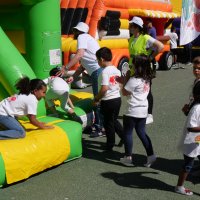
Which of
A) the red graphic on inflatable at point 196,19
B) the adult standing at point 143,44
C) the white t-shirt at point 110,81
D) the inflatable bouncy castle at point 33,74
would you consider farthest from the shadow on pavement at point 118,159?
the red graphic on inflatable at point 196,19

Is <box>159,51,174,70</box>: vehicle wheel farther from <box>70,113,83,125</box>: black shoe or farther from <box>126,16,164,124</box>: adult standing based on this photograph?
<box>70,113,83,125</box>: black shoe

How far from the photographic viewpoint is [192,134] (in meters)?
3.45

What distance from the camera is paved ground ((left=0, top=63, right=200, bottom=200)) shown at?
3.59 meters

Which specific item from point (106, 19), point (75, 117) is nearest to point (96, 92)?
point (75, 117)

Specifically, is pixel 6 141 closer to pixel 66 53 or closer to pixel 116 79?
pixel 116 79

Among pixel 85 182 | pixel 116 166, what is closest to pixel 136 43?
pixel 116 166

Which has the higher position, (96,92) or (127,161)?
(96,92)

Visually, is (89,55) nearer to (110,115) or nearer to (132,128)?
(110,115)

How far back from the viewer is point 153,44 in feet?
17.6

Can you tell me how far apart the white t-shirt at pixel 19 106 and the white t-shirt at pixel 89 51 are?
4.51ft

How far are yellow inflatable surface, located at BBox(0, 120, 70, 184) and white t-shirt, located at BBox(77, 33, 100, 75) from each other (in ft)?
4.21

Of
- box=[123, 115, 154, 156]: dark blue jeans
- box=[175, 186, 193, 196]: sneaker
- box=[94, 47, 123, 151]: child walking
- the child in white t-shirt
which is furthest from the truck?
box=[175, 186, 193, 196]: sneaker

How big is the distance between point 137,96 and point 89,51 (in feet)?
4.80

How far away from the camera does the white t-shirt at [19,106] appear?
4.04m
